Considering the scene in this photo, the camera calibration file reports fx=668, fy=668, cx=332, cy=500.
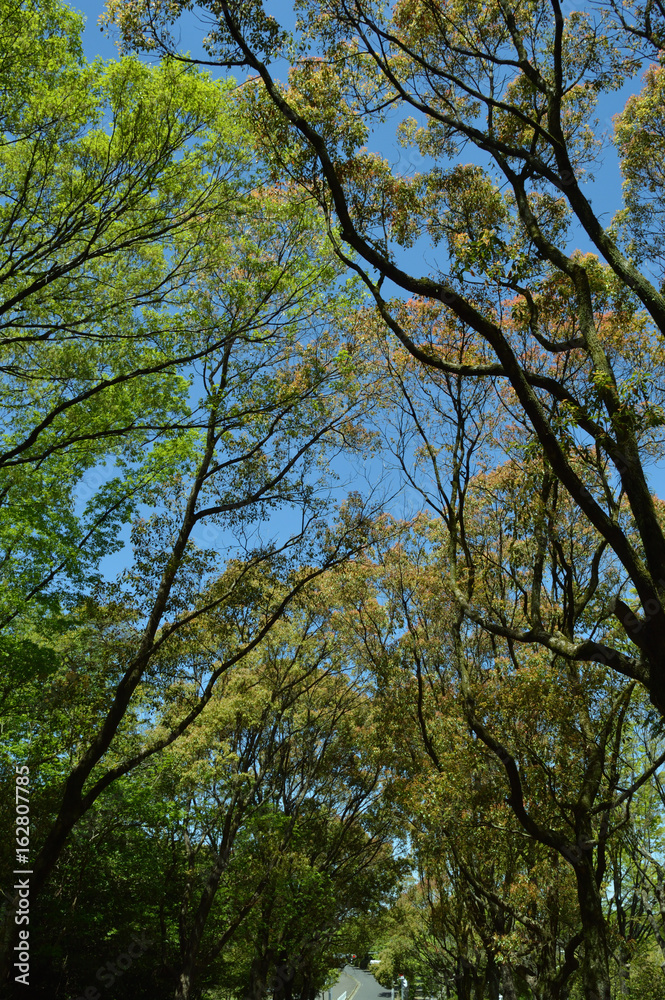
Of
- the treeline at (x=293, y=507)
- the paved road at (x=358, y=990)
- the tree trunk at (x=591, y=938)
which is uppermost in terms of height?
the treeline at (x=293, y=507)

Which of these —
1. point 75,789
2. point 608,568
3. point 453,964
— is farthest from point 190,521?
point 453,964

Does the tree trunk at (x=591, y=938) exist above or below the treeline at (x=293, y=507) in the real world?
below

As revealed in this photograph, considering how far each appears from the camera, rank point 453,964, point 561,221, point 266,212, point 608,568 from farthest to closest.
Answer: point 453,964, point 608,568, point 266,212, point 561,221

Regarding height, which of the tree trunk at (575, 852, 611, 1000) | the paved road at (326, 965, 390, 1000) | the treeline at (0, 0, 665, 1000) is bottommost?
the paved road at (326, 965, 390, 1000)

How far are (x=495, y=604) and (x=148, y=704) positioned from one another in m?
6.59

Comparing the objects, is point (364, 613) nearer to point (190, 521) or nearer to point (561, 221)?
point (190, 521)

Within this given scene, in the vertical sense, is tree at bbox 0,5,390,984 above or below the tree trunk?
above

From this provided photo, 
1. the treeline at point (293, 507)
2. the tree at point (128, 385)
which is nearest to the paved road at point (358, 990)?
the treeline at point (293, 507)

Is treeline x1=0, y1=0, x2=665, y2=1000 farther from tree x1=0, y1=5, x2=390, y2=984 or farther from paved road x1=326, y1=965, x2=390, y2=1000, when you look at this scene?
paved road x1=326, y1=965, x2=390, y2=1000

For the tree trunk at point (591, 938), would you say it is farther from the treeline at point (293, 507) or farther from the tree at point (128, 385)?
the tree at point (128, 385)

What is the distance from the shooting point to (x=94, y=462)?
34.9 ft

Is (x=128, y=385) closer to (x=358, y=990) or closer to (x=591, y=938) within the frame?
(x=591, y=938)

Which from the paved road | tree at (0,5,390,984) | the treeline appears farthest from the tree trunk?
the paved road

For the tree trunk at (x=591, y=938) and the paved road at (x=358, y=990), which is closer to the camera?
the tree trunk at (x=591, y=938)
